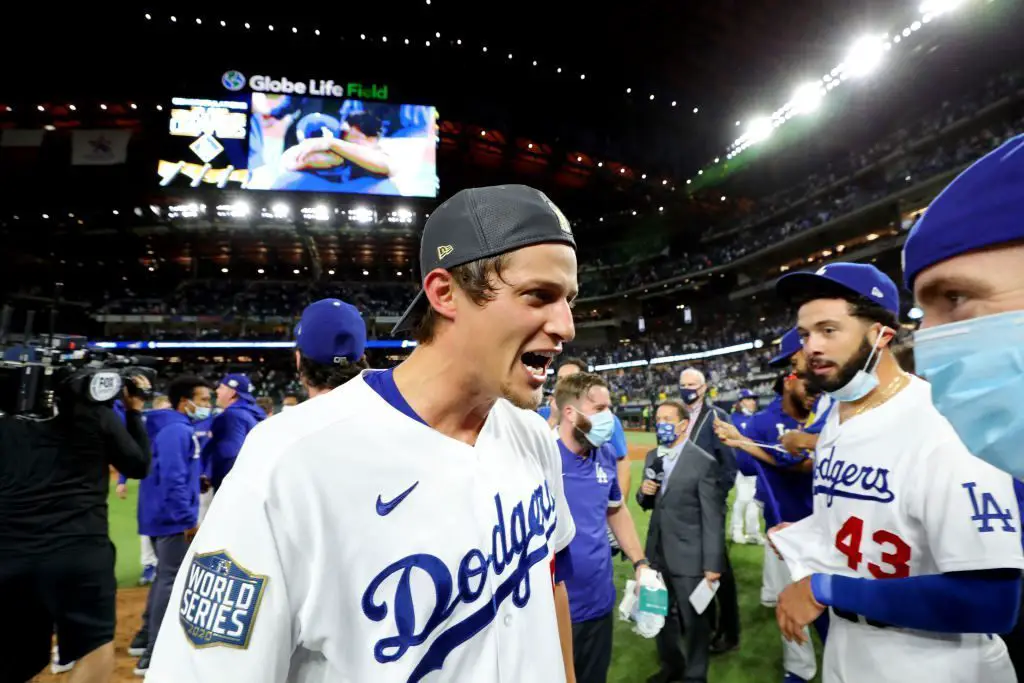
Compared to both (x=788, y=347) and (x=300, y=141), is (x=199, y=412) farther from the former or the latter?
(x=300, y=141)

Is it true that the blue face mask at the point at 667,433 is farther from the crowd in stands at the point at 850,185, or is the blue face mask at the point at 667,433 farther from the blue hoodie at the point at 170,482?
the crowd in stands at the point at 850,185

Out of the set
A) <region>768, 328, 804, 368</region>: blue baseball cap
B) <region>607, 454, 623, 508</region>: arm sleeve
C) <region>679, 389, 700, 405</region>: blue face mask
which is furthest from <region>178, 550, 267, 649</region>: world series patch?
<region>768, 328, 804, 368</region>: blue baseball cap

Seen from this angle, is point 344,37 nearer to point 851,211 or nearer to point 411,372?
point 851,211

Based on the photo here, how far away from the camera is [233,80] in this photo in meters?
36.7

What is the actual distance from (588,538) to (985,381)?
253 centimetres

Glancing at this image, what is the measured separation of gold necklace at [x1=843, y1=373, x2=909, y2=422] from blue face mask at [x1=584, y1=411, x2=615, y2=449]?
4.88 ft

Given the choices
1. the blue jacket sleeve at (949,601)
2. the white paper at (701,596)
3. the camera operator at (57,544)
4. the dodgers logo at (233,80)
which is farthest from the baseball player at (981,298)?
the dodgers logo at (233,80)

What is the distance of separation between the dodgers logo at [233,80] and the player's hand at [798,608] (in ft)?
151

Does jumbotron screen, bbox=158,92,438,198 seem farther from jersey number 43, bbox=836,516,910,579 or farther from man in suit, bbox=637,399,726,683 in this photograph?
jersey number 43, bbox=836,516,910,579

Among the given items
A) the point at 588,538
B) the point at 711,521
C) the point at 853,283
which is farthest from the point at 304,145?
the point at 853,283

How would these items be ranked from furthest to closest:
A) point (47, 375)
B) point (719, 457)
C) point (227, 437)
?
point (719, 457)
point (227, 437)
point (47, 375)

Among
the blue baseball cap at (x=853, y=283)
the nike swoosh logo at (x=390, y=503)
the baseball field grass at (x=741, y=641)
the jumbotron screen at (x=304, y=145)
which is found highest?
the jumbotron screen at (x=304, y=145)

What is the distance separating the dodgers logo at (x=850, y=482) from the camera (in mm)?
2062

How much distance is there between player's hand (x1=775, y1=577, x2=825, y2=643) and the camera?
6.40ft
